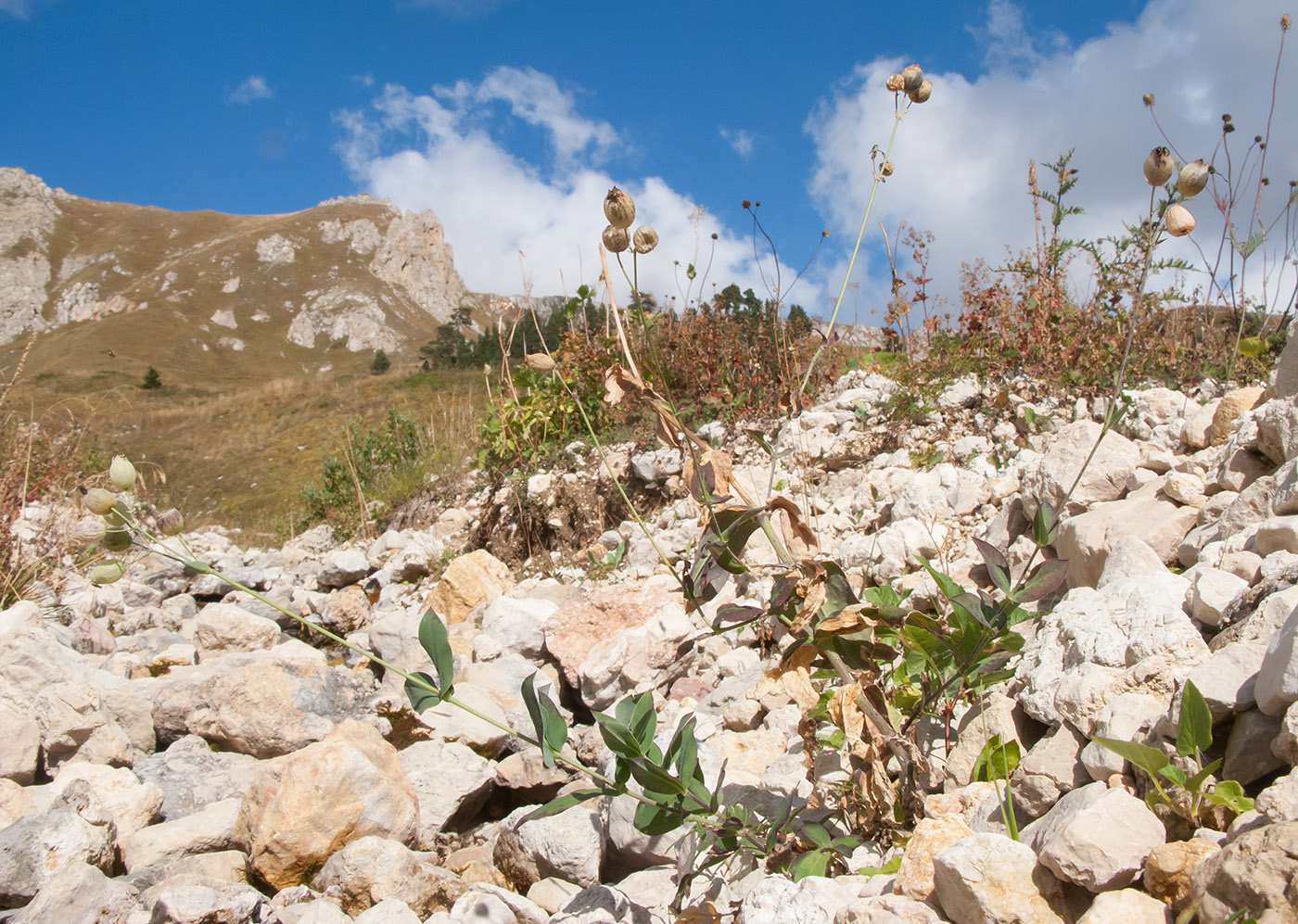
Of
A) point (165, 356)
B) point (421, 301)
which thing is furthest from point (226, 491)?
point (421, 301)

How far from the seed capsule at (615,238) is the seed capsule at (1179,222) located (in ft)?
3.61

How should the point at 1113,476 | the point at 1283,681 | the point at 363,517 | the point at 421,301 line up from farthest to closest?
the point at 421,301 → the point at 363,517 → the point at 1113,476 → the point at 1283,681

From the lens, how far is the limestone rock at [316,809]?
192 centimetres

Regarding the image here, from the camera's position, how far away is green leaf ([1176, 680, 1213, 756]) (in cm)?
110

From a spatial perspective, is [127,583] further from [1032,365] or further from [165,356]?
[165,356]

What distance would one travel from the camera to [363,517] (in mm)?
7211

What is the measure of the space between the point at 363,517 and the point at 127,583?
84.7 inches

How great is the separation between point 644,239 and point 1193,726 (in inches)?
49.9

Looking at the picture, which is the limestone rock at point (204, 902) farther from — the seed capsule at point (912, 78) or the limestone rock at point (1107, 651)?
the seed capsule at point (912, 78)

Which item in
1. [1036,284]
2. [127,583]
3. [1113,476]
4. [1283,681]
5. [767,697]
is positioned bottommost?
[127,583]

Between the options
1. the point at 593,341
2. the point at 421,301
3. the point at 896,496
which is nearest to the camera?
the point at 896,496

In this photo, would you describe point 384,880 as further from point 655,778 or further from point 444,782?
point 655,778

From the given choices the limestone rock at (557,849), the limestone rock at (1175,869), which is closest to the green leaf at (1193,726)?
the limestone rock at (1175,869)

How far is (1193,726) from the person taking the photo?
1.11 meters
